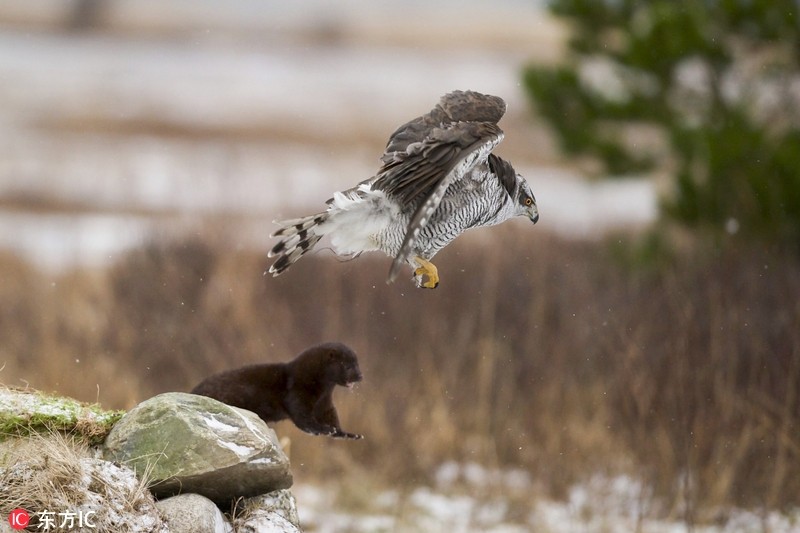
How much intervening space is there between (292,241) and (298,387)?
61cm

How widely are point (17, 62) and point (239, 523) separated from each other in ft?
104

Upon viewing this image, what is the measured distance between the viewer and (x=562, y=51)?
38.7ft

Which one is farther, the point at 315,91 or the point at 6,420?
the point at 315,91

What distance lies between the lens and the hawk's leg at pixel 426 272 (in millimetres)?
3607

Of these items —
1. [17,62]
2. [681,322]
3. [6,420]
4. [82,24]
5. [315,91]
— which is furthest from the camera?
[82,24]

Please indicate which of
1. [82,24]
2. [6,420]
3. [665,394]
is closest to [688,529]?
[665,394]

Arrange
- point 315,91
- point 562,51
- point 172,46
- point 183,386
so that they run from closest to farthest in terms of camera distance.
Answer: point 183,386, point 562,51, point 315,91, point 172,46

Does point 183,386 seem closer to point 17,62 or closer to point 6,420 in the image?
point 6,420

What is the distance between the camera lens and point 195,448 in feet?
12.5

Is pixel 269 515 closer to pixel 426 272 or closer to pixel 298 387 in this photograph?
pixel 298 387

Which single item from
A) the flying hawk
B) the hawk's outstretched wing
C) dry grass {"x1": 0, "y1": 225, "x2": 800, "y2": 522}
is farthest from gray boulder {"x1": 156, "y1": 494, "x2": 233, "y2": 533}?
dry grass {"x1": 0, "y1": 225, "x2": 800, "y2": 522}

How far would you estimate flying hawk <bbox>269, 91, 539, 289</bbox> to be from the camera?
3430mm

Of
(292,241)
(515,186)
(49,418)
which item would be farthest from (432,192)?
(49,418)

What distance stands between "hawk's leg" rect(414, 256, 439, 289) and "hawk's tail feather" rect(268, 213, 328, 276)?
537mm
